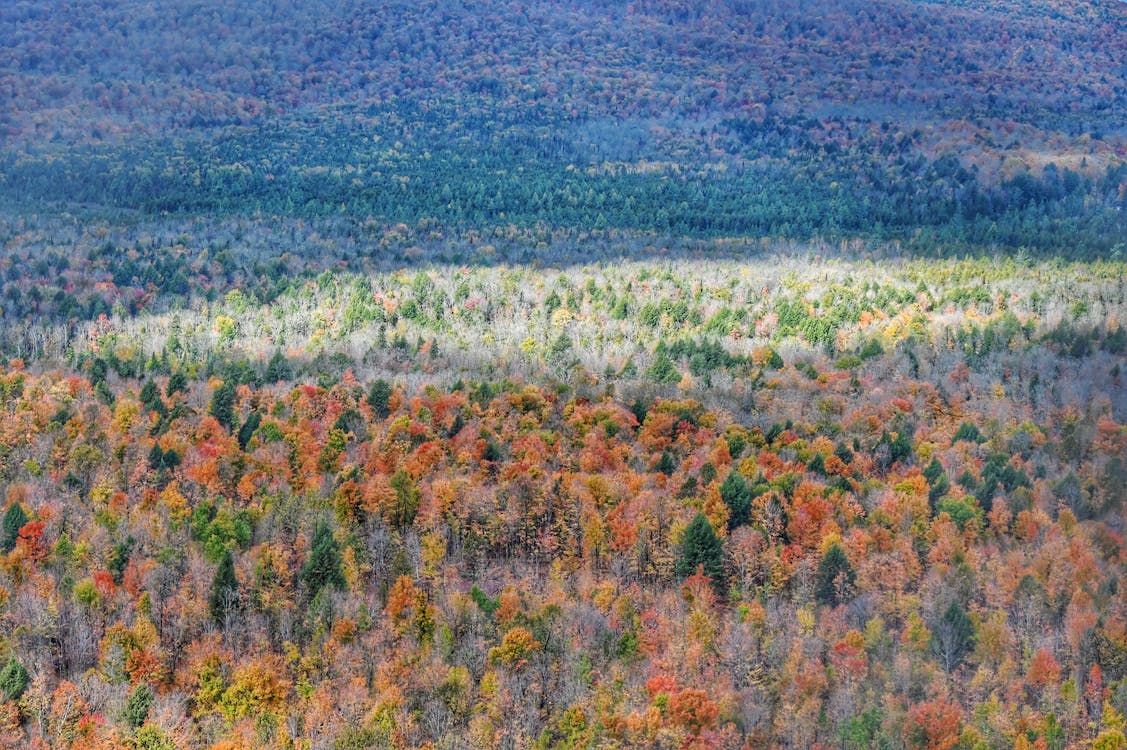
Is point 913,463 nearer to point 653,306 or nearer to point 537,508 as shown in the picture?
point 537,508

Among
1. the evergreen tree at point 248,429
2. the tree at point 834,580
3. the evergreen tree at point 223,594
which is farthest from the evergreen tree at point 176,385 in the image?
the tree at point 834,580

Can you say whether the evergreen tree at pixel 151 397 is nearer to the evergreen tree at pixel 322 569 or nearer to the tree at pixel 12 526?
the tree at pixel 12 526

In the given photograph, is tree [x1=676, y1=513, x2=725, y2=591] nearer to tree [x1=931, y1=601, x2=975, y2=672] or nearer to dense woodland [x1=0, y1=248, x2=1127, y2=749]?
dense woodland [x1=0, y1=248, x2=1127, y2=749]

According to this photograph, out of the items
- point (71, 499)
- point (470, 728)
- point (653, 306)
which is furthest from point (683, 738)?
point (653, 306)

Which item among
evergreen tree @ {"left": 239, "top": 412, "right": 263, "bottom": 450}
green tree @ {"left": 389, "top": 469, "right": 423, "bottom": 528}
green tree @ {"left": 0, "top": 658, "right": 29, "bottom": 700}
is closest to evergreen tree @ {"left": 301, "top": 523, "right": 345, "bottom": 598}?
green tree @ {"left": 389, "top": 469, "right": 423, "bottom": 528}

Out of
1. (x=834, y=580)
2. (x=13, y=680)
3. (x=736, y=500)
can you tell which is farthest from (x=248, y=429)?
(x=834, y=580)

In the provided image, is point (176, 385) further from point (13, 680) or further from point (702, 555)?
point (702, 555)
